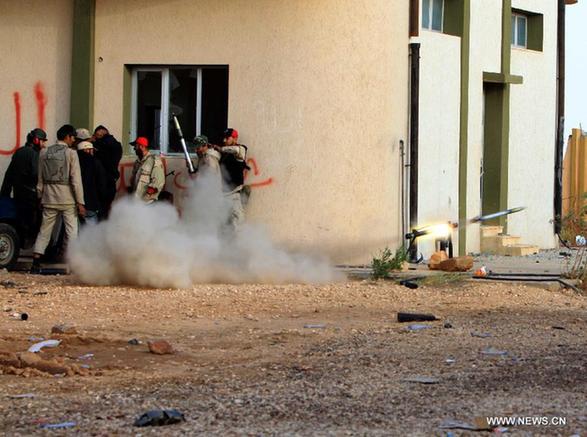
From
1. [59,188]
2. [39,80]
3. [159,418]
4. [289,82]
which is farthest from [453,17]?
[159,418]

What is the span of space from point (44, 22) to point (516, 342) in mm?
9127

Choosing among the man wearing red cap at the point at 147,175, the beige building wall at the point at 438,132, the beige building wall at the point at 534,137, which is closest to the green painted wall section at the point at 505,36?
the beige building wall at the point at 534,137

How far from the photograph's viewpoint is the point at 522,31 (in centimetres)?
2128

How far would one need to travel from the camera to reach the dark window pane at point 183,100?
16.3m

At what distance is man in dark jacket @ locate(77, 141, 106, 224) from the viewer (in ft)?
50.1

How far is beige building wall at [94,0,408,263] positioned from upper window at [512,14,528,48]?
213 inches

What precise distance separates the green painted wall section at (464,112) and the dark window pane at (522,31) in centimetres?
278

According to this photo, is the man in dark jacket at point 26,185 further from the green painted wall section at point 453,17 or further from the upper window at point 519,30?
the upper window at point 519,30

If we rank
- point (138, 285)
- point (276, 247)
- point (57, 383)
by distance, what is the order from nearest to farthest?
point (57, 383) → point (138, 285) → point (276, 247)

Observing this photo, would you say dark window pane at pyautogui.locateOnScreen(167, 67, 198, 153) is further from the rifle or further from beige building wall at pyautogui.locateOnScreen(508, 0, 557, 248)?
beige building wall at pyautogui.locateOnScreen(508, 0, 557, 248)

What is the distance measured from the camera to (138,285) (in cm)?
1327

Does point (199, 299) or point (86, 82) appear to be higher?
point (86, 82)

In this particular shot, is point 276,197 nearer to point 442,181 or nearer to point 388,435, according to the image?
point 442,181

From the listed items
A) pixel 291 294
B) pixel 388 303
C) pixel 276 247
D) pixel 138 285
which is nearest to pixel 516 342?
pixel 388 303
